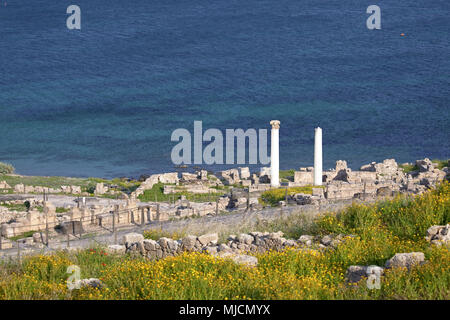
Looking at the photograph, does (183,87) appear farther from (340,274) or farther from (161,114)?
(340,274)

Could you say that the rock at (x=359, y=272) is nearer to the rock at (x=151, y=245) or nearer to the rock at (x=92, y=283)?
the rock at (x=92, y=283)

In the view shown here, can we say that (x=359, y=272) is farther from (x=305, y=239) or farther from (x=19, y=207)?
(x=19, y=207)

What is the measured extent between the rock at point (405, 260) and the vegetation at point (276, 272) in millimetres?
331

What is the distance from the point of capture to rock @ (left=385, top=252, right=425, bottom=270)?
45.0 ft

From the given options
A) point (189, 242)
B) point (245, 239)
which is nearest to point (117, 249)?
point (189, 242)

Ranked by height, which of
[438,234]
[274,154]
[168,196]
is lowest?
[168,196]

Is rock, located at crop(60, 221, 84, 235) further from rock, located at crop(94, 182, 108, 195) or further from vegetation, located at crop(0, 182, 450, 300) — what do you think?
rock, located at crop(94, 182, 108, 195)

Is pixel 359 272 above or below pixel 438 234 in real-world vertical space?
below

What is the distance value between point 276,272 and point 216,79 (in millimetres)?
83911

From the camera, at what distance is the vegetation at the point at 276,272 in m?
12.1

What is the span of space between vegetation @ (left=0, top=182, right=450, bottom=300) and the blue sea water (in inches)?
1721

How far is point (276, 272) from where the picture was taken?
13.3 m

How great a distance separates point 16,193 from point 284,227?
22678 mm
